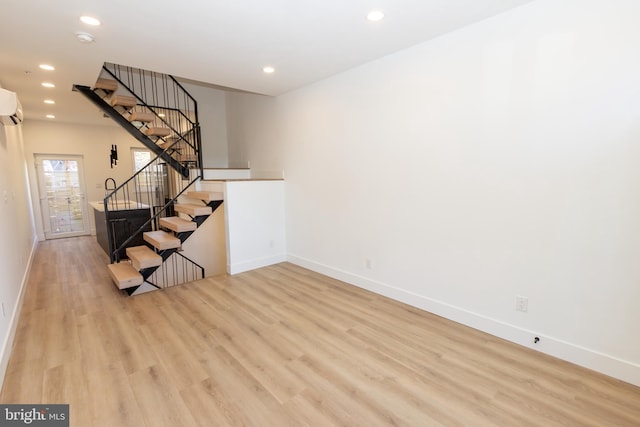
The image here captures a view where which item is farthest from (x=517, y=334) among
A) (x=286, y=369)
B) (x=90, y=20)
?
(x=90, y=20)

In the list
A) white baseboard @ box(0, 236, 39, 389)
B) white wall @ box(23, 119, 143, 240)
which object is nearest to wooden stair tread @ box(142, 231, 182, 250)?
white baseboard @ box(0, 236, 39, 389)

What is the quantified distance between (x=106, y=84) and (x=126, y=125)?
2.09 feet

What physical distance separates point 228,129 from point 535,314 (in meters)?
6.07

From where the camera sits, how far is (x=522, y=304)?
96.1 inches

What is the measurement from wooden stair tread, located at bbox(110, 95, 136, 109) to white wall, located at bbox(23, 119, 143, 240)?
3848 mm

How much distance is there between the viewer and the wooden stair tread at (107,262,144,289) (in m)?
3.51

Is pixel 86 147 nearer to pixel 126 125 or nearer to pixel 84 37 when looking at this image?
pixel 126 125

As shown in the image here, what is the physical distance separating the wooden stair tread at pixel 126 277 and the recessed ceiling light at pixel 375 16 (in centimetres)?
362

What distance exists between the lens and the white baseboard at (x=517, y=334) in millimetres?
2051

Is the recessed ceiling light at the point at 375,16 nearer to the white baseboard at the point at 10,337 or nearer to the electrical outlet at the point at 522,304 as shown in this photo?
the electrical outlet at the point at 522,304

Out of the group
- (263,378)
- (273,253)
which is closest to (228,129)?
(273,253)

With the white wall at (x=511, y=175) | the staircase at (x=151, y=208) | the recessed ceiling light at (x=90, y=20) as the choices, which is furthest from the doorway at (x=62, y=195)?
the white wall at (x=511, y=175)

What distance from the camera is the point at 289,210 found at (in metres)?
4.80

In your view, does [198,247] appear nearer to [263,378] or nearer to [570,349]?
[263,378]
